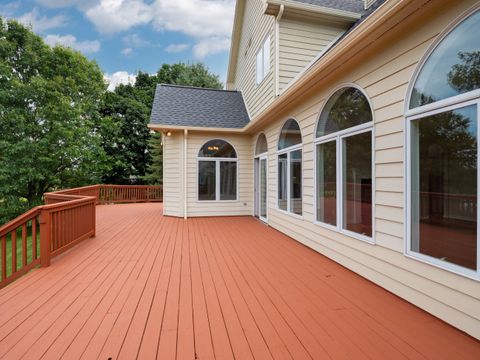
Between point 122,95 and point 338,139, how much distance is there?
18.5 m

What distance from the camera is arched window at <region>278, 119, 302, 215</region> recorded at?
5.01 m

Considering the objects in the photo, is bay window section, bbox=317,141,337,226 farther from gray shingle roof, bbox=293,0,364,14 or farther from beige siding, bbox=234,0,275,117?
gray shingle roof, bbox=293,0,364,14

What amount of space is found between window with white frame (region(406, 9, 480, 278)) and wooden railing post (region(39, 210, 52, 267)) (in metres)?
4.45

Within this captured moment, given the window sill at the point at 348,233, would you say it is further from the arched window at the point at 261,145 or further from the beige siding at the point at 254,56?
the beige siding at the point at 254,56

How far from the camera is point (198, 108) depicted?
336 inches

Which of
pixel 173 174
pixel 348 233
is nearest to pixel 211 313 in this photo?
pixel 348 233

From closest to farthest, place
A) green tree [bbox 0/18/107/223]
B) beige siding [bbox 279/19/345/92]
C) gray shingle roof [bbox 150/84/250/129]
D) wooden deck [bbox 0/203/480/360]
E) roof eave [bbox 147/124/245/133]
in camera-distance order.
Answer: wooden deck [bbox 0/203/480/360] < beige siding [bbox 279/19/345/92] < roof eave [bbox 147/124/245/133] < gray shingle roof [bbox 150/84/250/129] < green tree [bbox 0/18/107/223]

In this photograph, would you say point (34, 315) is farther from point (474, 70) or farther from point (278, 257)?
point (474, 70)

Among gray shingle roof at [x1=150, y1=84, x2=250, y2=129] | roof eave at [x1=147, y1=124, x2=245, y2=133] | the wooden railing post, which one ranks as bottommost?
the wooden railing post

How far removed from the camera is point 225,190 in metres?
7.93

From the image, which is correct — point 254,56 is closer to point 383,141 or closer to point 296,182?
point 296,182

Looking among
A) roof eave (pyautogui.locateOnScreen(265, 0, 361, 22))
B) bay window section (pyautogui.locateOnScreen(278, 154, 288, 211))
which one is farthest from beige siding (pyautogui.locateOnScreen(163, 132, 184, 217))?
roof eave (pyautogui.locateOnScreen(265, 0, 361, 22))

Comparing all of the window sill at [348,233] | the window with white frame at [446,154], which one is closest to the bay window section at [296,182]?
the window sill at [348,233]

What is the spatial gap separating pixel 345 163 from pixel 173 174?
18.0 feet
